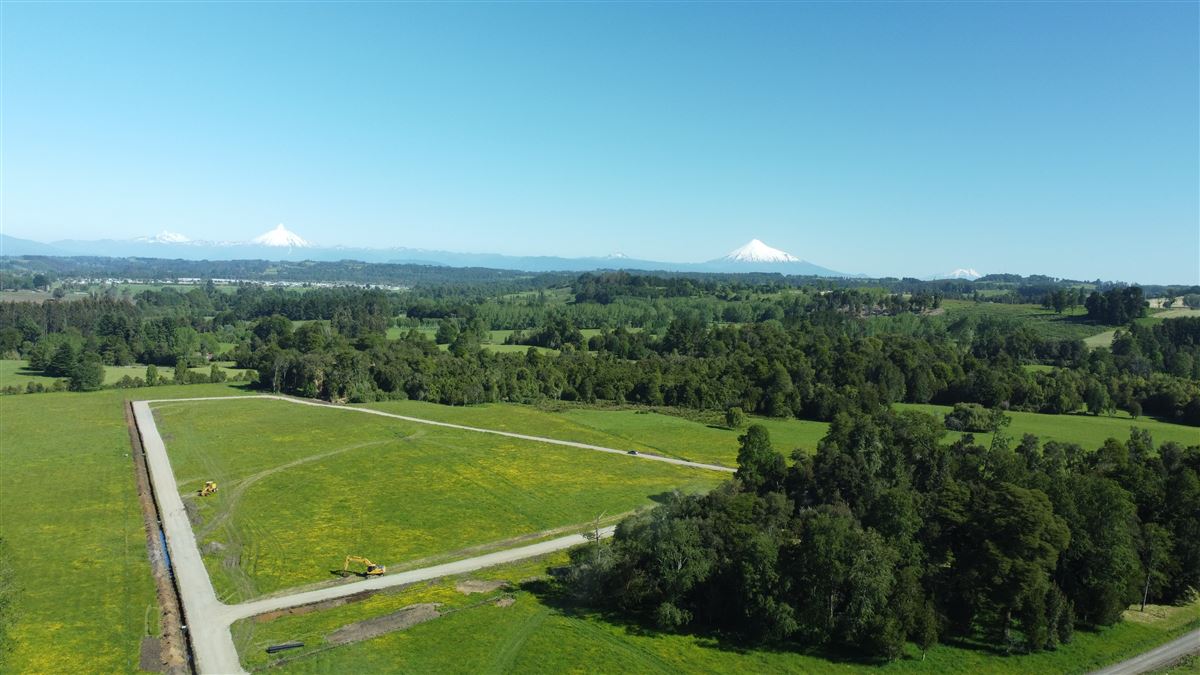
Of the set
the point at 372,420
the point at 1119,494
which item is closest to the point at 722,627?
the point at 1119,494

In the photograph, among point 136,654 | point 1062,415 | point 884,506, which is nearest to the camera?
point 136,654

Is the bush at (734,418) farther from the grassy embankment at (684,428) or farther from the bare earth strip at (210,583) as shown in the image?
the bare earth strip at (210,583)

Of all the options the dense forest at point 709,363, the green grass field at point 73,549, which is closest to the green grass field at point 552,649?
the green grass field at point 73,549

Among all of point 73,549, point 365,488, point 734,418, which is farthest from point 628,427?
point 73,549

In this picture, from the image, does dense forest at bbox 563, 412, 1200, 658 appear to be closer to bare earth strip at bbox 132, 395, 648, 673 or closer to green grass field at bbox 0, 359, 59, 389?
bare earth strip at bbox 132, 395, 648, 673

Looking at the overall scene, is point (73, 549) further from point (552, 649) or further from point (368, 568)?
point (552, 649)

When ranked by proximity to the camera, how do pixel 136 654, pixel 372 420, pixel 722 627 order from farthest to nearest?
pixel 372 420, pixel 722 627, pixel 136 654

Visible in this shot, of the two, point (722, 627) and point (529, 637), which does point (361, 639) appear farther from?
point (722, 627)
